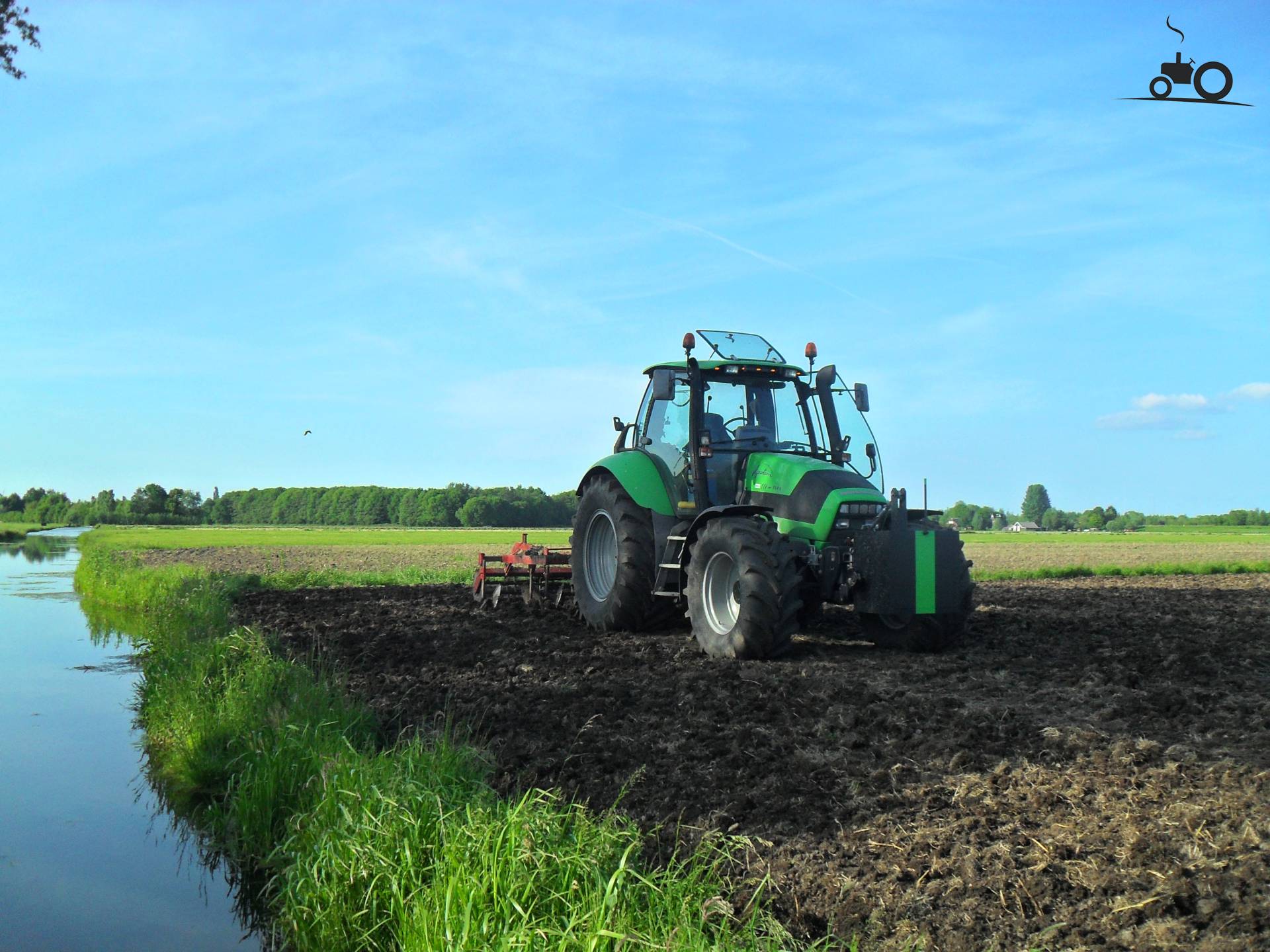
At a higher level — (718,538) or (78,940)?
(718,538)

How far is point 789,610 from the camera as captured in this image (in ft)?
25.9

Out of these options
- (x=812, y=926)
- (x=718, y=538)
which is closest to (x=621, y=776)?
(x=812, y=926)

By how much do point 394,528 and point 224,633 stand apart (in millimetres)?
51004

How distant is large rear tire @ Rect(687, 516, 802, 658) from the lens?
25.4ft

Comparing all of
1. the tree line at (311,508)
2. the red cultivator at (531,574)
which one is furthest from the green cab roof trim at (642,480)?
the tree line at (311,508)

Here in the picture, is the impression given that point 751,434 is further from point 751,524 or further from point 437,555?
point 437,555

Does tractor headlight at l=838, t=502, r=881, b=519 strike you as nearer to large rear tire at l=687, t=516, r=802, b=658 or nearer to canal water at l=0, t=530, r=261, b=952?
large rear tire at l=687, t=516, r=802, b=658

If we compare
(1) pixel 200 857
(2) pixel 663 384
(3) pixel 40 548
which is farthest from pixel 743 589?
(3) pixel 40 548

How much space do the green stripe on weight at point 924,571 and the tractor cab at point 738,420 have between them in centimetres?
122

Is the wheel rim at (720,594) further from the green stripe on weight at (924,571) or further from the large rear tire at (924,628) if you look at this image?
the green stripe on weight at (924,571)

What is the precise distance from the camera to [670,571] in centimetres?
932

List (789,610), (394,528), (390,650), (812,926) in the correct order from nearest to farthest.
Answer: (812,926), (789,610), (390,650), (394,528)

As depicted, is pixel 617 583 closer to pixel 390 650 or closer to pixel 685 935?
pixel 390 650

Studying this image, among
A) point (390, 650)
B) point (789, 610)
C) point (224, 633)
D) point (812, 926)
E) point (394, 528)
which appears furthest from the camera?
point (394, 528)
